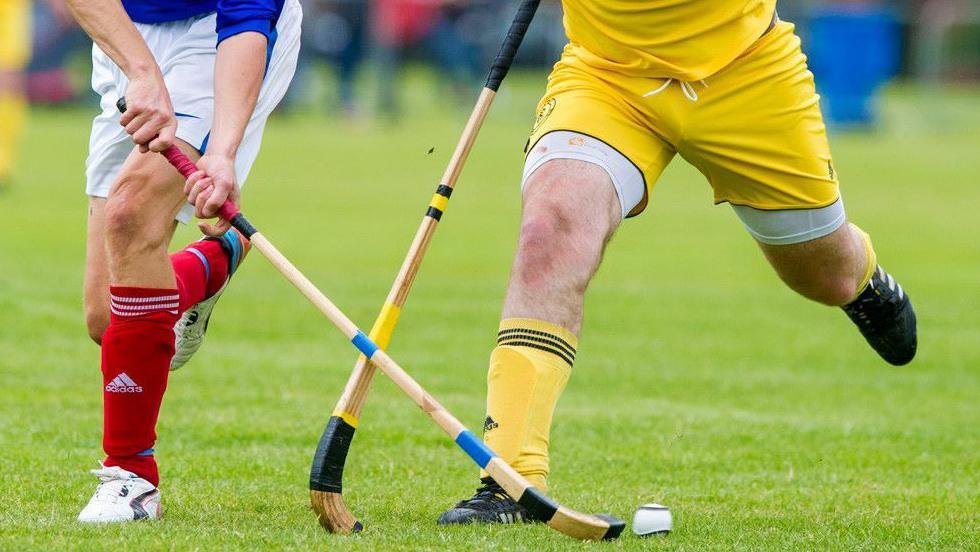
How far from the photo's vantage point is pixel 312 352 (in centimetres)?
860

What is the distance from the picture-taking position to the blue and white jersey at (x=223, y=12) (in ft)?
16.6

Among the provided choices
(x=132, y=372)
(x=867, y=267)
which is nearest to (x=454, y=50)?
(x=867, y=267)

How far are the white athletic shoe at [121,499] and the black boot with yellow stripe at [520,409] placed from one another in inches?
33.4

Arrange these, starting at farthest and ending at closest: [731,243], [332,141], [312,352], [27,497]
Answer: [332,141]
[731,243]
[312,352]
[27,497]

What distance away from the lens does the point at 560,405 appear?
24.3 feet

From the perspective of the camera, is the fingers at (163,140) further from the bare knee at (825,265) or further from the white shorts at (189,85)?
the bare knee at (825,265)

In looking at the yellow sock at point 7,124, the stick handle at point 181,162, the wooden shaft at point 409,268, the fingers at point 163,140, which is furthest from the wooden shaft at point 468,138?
the yellow sock at point 7,124

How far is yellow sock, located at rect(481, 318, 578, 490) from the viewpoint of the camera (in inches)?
191

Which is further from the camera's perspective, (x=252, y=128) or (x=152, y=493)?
(x=252, y=128)

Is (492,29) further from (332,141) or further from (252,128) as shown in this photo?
(252,128)

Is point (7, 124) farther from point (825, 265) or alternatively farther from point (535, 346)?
point (535, 346)

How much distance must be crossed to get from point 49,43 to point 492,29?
7.30 meters

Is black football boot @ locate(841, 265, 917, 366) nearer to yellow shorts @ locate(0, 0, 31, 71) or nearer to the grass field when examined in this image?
the grass field

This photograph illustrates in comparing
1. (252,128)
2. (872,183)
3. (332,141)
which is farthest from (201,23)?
(332,141)
